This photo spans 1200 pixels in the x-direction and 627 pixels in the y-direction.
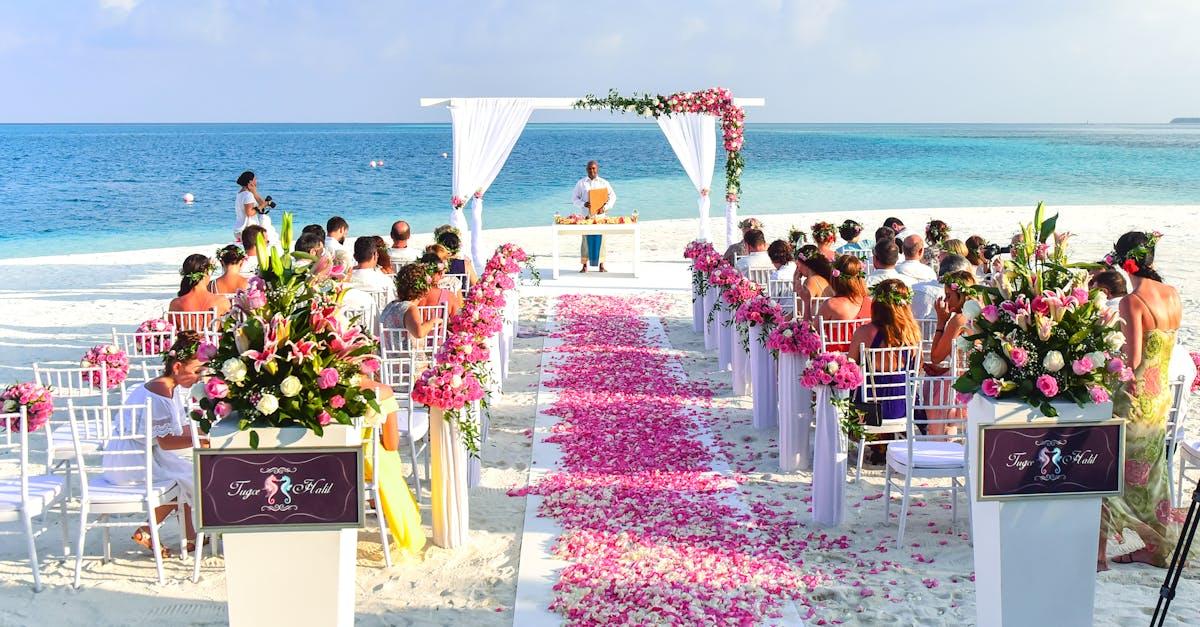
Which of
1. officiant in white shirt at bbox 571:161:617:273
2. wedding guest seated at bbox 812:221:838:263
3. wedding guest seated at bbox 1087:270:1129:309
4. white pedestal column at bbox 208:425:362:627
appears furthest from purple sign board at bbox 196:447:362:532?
officiant in white shirt at bbox 571:161:617:273

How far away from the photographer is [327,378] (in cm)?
379

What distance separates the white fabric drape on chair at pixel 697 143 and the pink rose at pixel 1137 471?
1024 centimetres

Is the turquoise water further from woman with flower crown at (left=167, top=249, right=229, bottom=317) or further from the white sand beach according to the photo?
the white sand beach

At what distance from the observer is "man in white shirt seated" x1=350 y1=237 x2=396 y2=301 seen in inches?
361

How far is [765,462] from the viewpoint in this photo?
7.42 meters

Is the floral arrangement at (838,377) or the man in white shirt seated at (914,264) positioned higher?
the man in white shirt seated at (914,264)

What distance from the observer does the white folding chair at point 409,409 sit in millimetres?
6473

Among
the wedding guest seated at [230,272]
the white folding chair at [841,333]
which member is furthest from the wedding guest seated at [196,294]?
the white folding chair at [841,333]

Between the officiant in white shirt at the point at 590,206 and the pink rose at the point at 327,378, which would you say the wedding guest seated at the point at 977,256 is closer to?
the pink rose at the point at 327,378

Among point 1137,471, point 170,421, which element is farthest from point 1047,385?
point 170,421

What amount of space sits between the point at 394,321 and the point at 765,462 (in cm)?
291

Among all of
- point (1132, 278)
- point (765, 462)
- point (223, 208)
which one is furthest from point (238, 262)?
point (223, 208)

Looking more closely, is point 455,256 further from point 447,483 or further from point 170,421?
point 170,421

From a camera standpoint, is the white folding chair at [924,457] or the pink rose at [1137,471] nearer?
the pink rose at [1137,471]
